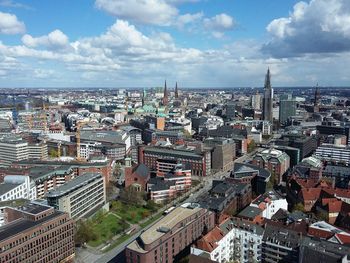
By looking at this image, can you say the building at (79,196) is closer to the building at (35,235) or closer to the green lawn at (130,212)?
the green lawn at (130,212)

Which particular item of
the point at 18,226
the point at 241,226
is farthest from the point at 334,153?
the point at 18,226

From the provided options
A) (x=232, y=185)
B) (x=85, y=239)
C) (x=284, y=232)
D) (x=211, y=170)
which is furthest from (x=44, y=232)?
(x=211, y=170)

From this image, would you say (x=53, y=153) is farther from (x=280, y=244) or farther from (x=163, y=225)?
(x=280, y=244)

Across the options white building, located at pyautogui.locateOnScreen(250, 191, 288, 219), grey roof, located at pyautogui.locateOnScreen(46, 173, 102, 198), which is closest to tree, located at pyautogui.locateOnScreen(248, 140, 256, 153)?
white building, located at pyautogui.locateOnScreen(250, 191, 288, 219)

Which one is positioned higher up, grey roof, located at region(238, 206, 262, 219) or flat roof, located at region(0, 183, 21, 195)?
flat roof, located at region(0, 183, 21, 195)

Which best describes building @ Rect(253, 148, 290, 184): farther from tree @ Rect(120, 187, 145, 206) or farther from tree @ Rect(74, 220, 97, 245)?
tree @ Rect(74, 220, 97, 245)

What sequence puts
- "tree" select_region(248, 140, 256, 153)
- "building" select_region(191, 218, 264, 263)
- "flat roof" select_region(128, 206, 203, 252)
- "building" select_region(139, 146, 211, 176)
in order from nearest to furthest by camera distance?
1. "flat roof" select_region(128, 206, 203, 252)
2. "building" select_region(191, 218, 264, 263)
3. "building" select_region(139, 146, 211, 176)
4. "tree" select_region(248, 140, 256, 153)

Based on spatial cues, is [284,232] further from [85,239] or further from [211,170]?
[211,170]
